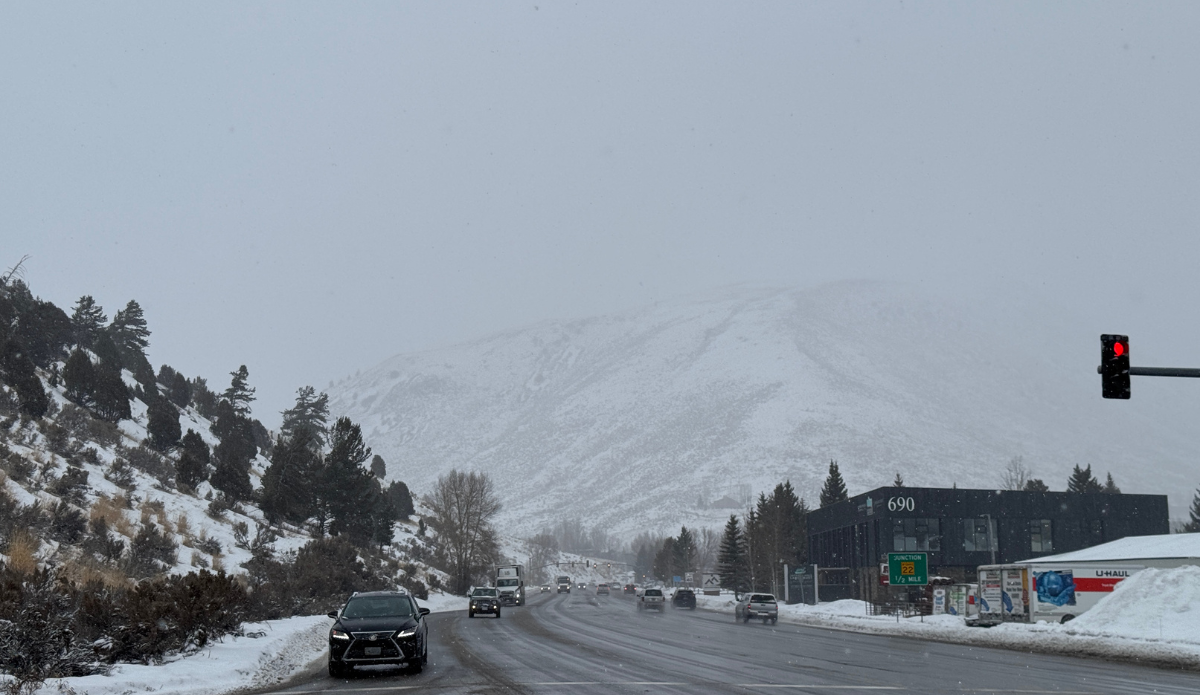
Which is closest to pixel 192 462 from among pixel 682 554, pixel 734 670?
pixel 734 670

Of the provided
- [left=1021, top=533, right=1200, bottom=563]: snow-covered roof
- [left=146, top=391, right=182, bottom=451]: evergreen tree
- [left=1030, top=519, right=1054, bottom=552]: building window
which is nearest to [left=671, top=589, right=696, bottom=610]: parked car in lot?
[left=1030, top=519, right=1054, bottom=552]: building window

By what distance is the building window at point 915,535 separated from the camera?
88125 mm

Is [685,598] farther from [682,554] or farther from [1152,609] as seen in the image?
[682,554]

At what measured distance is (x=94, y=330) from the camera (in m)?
73.9

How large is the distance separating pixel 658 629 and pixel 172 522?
21350 mm

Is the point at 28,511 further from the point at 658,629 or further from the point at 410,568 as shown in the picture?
the point at 410,568

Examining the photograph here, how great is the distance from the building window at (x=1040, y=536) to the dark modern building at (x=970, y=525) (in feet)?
0.29

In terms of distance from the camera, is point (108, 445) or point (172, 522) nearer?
point (172, 522)

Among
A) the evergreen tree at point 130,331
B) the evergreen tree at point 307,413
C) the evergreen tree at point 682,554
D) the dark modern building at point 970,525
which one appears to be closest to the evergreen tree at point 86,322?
the evergreen tree at point 130,331

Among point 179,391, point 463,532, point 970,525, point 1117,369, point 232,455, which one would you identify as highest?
point 179,391

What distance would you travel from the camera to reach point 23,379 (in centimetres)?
5025

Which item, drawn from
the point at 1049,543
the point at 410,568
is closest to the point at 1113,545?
the point at 1049,543

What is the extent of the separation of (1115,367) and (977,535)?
75.6m

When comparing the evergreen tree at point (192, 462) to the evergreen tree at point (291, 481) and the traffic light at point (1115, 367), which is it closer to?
the evergreen tree at point (291, 481)
